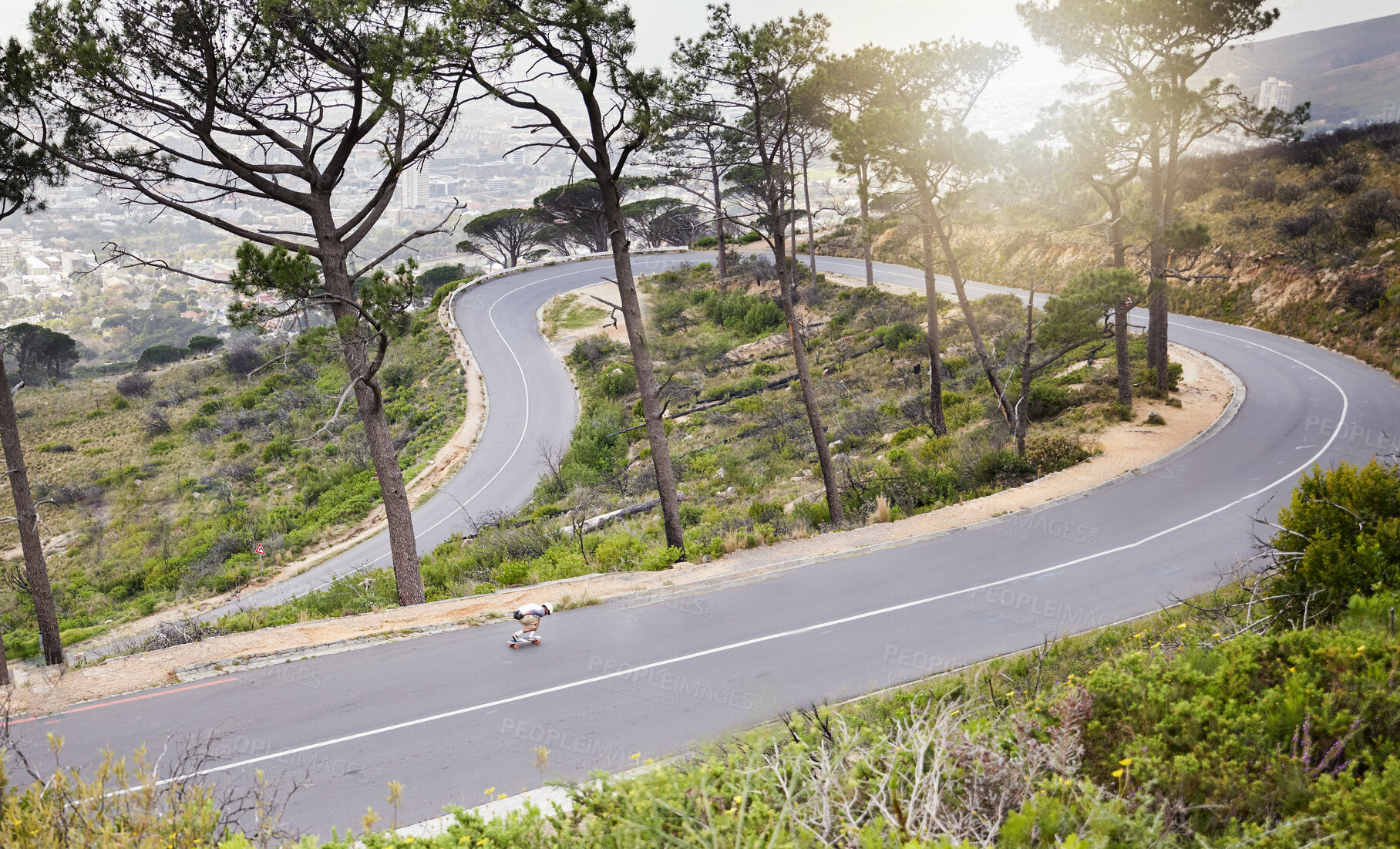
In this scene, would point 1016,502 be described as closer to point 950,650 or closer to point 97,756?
point 950,650

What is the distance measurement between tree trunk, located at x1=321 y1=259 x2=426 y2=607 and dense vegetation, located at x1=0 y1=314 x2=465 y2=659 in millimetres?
419

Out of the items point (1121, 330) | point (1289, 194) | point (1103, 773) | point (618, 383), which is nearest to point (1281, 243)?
point (1289, 194)

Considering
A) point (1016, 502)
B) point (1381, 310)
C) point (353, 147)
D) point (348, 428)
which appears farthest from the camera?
point (348, 428)

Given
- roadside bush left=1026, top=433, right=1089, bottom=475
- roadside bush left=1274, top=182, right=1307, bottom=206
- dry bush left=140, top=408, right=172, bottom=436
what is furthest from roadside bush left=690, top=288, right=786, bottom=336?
dry bush left=140, top=408, right=172, bottom=436

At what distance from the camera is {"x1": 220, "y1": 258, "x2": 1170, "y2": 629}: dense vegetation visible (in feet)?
45.2

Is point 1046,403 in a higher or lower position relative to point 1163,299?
lower

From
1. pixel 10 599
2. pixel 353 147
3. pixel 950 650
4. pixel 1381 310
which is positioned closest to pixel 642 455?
pixel 353 147

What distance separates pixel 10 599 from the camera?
20.9 m

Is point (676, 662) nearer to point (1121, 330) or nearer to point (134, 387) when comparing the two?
point (1121, 330)

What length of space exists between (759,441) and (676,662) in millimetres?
14103

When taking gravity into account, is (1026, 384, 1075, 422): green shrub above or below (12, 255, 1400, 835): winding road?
above

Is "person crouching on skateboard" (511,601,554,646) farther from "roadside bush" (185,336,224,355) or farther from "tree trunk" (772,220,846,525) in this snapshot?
"roadside bush" (185,336,224,355)

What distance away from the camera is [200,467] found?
30484 millimetres

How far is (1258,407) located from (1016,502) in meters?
10.7
